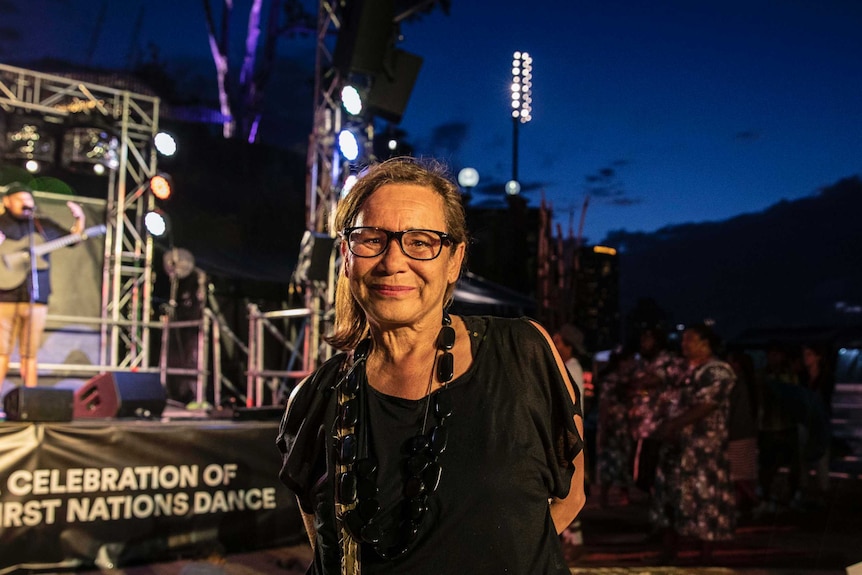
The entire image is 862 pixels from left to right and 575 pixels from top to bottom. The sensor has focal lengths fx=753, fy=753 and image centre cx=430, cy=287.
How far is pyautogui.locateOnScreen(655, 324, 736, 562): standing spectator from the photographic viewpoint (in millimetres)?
5809

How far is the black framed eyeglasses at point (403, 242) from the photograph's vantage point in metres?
1.68

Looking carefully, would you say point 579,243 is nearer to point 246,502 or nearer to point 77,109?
point 77,109

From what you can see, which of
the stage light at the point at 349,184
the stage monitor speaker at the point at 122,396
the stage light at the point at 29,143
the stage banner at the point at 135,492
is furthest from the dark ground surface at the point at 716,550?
the stage light at the point at 29,143

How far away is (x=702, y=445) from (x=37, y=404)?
499 centimetres

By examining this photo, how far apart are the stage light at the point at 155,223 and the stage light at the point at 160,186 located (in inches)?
12.1

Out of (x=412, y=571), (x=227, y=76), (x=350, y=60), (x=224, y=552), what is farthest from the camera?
(x=227, y=76)

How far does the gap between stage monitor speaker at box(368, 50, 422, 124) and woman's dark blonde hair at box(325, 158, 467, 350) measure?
6.89 m

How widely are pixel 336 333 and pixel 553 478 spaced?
2.28 feet

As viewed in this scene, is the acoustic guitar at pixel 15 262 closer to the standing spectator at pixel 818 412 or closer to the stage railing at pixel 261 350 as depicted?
the stage railing at pixel 261 350

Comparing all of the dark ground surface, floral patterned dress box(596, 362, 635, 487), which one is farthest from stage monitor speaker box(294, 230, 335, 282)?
floral patterned dress box(596, 362, 635, 487)

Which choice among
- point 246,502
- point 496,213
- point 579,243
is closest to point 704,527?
point 246,502

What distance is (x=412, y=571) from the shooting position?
5.00 feet

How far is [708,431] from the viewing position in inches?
232

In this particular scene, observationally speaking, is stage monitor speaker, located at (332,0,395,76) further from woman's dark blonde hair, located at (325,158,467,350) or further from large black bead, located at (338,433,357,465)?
large black bead, located at (338,433,357,465)
